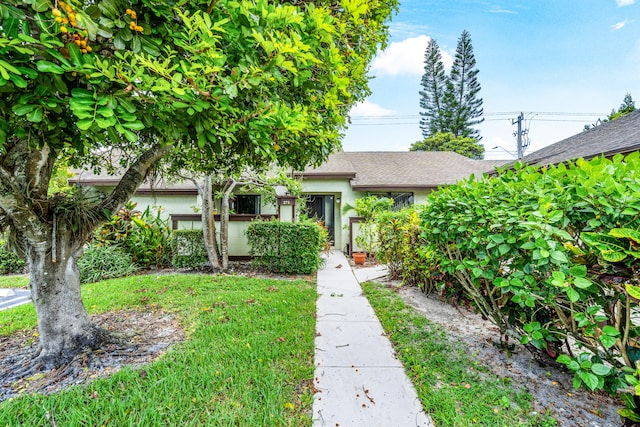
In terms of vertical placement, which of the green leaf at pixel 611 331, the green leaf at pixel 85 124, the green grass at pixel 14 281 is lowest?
the green grass at pixel 14 281

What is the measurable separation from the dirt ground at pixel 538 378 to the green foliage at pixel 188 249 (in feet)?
19.7

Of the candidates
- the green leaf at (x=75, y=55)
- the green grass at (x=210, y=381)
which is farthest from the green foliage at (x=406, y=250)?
the green leaf at (x=75, y=55)

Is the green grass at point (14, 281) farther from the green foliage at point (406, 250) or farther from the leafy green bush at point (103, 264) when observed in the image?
the green foliage at point (406, 250)

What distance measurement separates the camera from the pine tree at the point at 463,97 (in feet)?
87.9

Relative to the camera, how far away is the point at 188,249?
7566 mm

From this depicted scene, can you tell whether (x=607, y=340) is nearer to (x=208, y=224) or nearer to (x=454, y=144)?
(x=208, y=224)

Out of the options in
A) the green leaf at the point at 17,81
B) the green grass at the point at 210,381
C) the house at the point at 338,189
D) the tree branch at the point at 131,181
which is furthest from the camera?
the house at the point at 338,189

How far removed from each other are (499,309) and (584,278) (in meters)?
1.31

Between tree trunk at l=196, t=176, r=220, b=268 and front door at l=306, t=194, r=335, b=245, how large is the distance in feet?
16.4

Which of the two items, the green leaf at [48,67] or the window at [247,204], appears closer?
the green leaf at [48,67]

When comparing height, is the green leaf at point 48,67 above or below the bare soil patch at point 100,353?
above

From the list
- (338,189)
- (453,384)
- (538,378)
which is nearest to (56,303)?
(453,384)

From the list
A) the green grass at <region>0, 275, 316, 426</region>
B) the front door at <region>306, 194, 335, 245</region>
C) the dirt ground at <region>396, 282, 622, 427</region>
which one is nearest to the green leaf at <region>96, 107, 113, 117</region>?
the green grass at <region>0, 275, 316, 426</region>

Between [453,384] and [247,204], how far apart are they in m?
9.59
